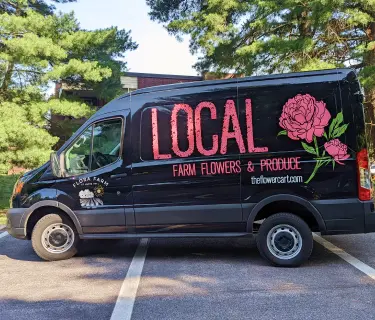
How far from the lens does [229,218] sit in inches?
226

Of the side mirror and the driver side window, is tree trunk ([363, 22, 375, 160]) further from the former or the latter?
the side mirror

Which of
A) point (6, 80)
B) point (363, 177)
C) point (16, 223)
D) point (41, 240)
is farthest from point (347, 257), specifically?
Answer: point (6, 80)

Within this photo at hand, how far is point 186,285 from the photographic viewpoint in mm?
4926

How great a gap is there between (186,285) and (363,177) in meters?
2.75

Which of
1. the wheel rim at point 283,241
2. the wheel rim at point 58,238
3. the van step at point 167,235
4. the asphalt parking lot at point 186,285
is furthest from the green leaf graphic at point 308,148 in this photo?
the wheel rim at point 58,238

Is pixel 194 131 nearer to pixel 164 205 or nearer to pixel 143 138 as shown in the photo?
pixel 143 138

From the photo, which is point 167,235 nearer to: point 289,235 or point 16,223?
point 289,235

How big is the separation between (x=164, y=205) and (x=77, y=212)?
1.35 meters

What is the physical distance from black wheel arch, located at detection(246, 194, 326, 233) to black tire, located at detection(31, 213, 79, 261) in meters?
2.73

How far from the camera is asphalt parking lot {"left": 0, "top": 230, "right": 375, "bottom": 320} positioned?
4.13 metres

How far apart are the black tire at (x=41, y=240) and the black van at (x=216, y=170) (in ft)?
0.05

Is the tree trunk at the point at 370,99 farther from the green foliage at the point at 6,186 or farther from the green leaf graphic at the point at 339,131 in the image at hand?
the green foliage at the point at 6,186

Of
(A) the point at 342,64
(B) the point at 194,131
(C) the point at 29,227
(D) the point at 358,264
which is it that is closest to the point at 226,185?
(B) the point at 194,131

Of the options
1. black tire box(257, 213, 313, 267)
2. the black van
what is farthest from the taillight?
black tire box(257, 213, 313, 267)
